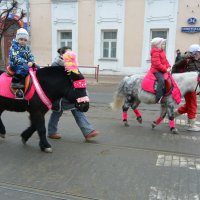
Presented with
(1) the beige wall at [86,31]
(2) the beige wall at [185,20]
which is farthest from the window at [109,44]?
(2) the beige wall at [185,20]

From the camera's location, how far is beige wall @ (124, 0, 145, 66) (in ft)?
68.9

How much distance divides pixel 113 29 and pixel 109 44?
A: 1131 millimetres

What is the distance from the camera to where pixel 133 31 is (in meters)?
21.4

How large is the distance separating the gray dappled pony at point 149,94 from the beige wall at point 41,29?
17.3 meters

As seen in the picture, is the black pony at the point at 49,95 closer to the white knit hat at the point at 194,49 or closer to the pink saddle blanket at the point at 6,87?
the pink saddle blanket at the point at 6,87

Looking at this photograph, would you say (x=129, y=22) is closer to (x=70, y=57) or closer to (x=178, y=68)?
(x=178, y=68)

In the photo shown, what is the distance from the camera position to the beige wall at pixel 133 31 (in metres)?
21.0

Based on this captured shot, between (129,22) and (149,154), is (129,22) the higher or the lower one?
the higher one

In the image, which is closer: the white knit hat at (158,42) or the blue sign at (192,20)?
the white knit hat at (158,42)

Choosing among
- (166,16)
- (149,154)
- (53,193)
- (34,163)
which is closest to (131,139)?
(149,154)

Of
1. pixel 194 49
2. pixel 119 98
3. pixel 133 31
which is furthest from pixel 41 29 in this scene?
pixel 194 49

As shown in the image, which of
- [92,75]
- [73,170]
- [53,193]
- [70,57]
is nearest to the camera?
[53,193]

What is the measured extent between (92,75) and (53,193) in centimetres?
1817

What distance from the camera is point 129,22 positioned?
21.4m
